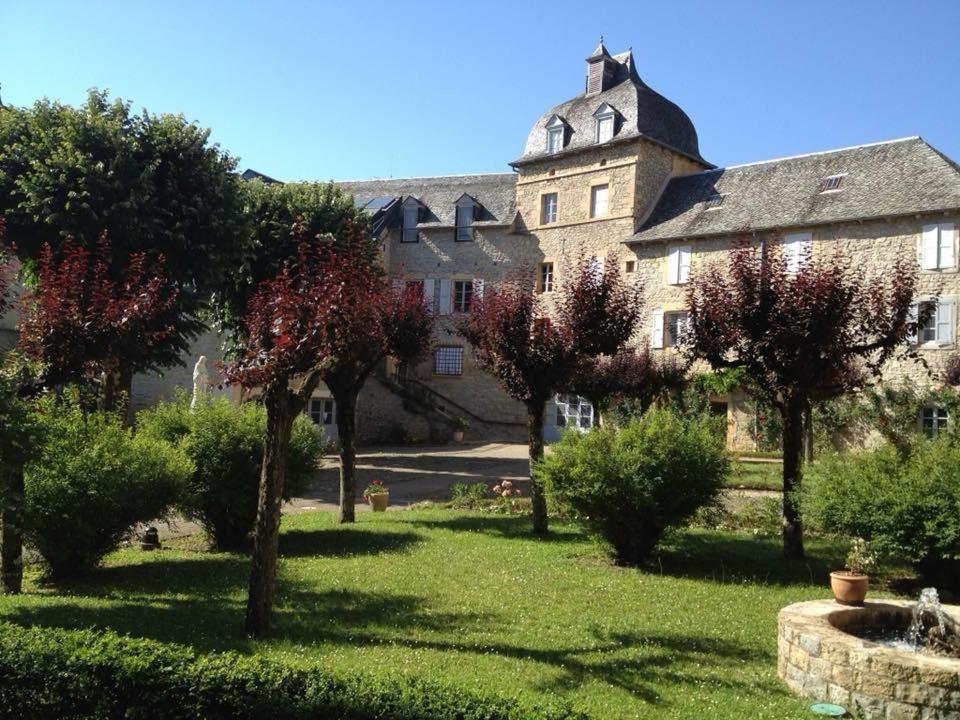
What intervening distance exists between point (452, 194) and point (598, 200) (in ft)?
24.9

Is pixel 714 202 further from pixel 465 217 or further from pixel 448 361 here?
pixel 448 361

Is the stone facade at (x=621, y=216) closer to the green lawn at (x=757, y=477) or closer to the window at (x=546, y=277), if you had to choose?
the window at (x=546, y=277)

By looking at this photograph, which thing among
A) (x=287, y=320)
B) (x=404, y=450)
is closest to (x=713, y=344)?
(x=287, y=320)

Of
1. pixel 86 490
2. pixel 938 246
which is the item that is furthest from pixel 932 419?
pixel 86 490

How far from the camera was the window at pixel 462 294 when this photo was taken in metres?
33.5

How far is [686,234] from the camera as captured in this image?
88.9ft

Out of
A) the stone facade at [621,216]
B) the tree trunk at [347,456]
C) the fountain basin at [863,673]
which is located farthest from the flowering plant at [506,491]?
the fountain basin at [863,673]

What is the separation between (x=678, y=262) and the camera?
2766 centimetres

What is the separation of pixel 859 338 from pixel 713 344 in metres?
1.86

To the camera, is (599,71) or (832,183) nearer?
(832,183)

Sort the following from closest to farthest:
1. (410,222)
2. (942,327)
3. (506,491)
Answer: (506,491)
(942,327)
(410,222)

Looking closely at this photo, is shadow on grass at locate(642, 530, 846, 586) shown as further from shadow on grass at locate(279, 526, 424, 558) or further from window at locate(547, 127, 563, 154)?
window at locate(547, 127, 563, 154)

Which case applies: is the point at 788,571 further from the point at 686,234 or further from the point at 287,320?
the point at 686,234

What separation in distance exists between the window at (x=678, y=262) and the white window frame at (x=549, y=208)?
5.58m
